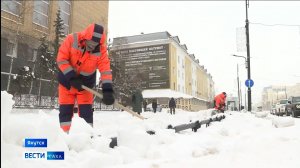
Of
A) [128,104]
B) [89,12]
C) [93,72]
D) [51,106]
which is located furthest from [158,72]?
[93,72]

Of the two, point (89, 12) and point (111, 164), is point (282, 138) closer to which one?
point (111, 164)

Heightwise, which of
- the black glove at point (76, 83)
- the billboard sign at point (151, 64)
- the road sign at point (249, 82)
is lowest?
the black glove at point (76, 83)

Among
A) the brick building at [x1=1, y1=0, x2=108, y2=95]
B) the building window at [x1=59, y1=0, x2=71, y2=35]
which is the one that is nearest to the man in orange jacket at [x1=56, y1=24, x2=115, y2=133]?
the brick building at [x1=1, y1=0, x2=108, y2=95]

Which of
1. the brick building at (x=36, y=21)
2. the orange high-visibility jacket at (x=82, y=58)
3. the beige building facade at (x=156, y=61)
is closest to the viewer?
the orange high-visibility jacket at (x=82, y=58)

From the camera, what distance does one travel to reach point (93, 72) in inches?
168

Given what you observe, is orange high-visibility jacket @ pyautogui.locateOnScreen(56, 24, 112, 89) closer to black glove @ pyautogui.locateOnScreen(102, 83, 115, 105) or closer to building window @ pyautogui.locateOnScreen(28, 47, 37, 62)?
black glove @ pyautogui.locateOnScreen(102, 83, 115, 105)

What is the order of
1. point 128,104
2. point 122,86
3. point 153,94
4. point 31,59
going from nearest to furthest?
point 31,59 → point 122,86 → point 128,104 → point 153,94

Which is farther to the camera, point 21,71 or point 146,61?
point 146,61

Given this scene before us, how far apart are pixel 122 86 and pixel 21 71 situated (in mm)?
14296

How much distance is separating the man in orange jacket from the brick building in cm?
1082

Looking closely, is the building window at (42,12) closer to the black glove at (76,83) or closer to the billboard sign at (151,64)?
the billboard sign at (151,64)

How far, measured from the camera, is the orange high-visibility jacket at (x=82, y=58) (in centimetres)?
385

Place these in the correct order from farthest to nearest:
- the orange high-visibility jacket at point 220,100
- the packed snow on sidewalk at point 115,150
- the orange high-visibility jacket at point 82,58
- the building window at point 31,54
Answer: the building window at point 31,54, the orange high-visibility jacket at point 220,100, the orange high-visibility jacket at point 82,58, the packed snow on sidewalk at point 115,150

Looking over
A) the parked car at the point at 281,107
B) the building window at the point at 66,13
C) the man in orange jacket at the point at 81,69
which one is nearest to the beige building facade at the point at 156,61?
the building window at the point at 66,13
